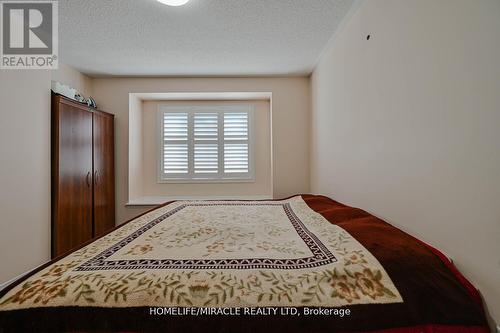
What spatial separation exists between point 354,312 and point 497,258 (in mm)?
545

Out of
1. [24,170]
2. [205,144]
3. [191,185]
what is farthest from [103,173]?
[205,144]

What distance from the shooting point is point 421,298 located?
0.74 metres

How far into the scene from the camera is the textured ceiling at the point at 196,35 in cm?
178

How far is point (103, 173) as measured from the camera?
2920 millimetres

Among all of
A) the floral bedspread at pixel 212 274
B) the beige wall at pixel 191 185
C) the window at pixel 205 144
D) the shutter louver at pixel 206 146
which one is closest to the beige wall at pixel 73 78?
the beige wall at pixel 191 185

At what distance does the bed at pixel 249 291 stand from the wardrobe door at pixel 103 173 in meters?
2.15

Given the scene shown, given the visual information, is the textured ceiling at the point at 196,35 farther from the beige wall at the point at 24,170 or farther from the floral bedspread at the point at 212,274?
the floral bedspread at the point at 212,274

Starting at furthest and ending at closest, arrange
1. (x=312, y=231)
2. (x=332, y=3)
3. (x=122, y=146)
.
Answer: (x=122, y=146), (x=332, y=3), (x=312, y=231)

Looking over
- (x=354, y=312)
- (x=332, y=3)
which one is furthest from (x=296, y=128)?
(x=354, y=312)

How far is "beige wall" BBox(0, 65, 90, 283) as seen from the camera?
185cm

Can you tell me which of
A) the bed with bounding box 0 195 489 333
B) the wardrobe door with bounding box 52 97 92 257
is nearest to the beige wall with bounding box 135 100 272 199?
the wardrobe door with bounding box 52 97 92 257

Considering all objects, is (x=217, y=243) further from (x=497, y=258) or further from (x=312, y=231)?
(x=497, y=258)

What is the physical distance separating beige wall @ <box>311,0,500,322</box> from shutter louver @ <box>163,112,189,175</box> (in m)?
2.62

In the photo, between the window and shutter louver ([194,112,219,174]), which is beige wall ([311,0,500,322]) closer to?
the window
